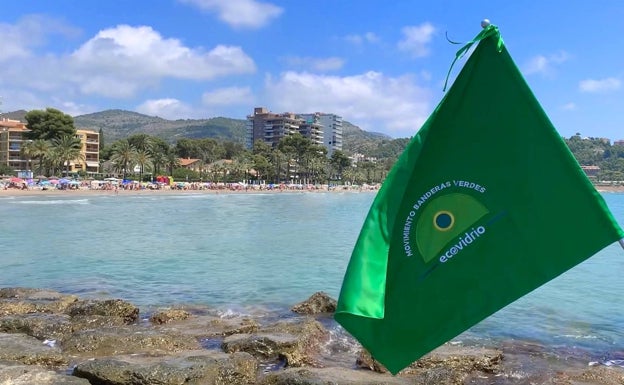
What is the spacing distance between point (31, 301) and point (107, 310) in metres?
2.68

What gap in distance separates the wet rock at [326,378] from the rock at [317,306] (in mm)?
5063

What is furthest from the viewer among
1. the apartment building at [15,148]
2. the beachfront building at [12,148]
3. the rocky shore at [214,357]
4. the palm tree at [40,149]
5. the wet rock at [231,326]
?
the beachfront building at [12,148]

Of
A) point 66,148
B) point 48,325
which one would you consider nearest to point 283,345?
point 48,325

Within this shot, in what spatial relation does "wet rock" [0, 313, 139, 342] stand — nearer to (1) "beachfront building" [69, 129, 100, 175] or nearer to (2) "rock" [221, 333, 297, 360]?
(2) "rock" [221, 333, 297, 360]

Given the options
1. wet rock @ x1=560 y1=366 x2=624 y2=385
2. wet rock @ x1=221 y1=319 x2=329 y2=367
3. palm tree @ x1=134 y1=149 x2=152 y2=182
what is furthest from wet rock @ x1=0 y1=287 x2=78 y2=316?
palm tree @ x1=134 y1=149 x2=152 y2=182

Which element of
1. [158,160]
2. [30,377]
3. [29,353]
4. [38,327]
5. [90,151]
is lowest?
[38,327]

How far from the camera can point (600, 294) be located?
17.7 meters

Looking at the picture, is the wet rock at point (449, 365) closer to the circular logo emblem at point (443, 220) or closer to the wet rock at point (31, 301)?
the circular logo emblem at point (443, 220)

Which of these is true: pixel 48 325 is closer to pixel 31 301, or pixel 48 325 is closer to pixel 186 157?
pixel 31 301

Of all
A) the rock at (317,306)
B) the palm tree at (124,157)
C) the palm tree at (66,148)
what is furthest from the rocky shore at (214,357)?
the palm tree at (124,157)

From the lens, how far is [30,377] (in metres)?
6.17

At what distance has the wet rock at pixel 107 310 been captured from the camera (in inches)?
448

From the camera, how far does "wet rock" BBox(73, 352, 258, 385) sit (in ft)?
22.6

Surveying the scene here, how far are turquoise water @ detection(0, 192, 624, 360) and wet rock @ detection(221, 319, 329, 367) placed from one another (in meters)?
3.48
